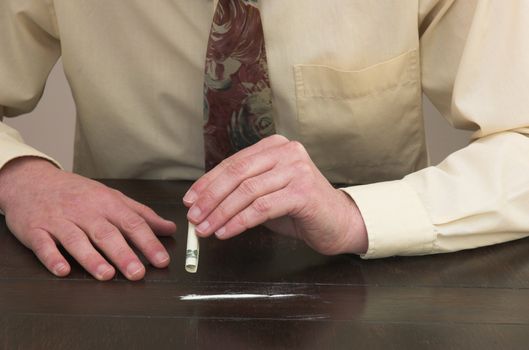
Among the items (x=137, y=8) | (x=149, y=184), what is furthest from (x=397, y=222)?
(x=137, y=8)

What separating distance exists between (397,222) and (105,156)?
646 mm

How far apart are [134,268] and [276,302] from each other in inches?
7.2

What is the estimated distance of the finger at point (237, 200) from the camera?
1.16 metres

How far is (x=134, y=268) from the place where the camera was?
3.76 feet

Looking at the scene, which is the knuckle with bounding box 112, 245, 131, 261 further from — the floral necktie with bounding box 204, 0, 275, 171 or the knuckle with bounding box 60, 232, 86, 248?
the floral necktie with bounding box 204, 0, 275, 171

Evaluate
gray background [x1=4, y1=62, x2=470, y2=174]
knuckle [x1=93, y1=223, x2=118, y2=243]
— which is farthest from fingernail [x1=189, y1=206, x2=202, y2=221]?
gray background [x1=4, y1=62, x2=470, y2=174]

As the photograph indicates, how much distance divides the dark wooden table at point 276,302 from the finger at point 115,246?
0.05 ft

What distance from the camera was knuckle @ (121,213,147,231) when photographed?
1.23 meters

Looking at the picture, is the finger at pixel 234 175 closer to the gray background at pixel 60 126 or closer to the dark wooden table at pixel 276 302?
the dark wooden table at pixel 276 302

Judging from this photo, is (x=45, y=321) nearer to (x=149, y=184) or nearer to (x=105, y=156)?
(x=149, y=184)

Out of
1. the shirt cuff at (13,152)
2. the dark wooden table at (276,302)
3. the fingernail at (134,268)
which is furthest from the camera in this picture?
the shirt cuff at (13,152)

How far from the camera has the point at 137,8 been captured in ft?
5.08

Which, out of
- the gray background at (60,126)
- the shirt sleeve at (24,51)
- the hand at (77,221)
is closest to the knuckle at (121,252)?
the hand at (77,221)

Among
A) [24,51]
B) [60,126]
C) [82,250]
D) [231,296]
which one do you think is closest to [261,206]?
[231,296]
